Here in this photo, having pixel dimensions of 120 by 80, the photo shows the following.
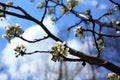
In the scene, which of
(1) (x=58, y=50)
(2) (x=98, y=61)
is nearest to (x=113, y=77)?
(2) (x=98, y=61)

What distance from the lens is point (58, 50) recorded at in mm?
5129

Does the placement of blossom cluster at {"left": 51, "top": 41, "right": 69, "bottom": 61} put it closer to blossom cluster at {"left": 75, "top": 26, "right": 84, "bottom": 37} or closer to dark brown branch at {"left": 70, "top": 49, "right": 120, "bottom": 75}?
dark brown branch at {"left": 70, "top": 49, "right": 120, "bottom": 75}

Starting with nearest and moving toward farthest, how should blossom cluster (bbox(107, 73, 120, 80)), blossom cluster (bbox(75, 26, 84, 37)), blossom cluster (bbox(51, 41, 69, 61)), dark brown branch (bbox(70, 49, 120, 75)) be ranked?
blossom cluster (bbox(51, 41, 69, 61)) < dark brown branch (bbox(70, 49, 120, 75)) < blossom cluster (bbox(107, 73, 120, 80)) < blossom cluster (bbox(75, 26, 84, 37))

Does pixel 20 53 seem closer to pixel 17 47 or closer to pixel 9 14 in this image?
pixel 17 47

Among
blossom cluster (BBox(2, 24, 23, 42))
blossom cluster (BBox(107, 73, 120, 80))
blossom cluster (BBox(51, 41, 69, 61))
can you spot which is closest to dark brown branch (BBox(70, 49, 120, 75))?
blossom cluster (BBox(51, 41, 69, 61))

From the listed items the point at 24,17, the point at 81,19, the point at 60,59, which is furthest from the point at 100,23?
the point at 60,59

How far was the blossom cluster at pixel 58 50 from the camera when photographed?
5061 millimetres

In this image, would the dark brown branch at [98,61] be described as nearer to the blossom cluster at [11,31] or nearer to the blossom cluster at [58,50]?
the blossom cluster at [58,50]

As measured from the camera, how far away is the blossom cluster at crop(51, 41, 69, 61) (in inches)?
199

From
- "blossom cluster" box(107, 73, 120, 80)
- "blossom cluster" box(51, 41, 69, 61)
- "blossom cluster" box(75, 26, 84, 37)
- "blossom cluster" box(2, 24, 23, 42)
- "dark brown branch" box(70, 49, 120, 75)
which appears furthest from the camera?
"blossom cluster" box(75, 26, 84, 37)

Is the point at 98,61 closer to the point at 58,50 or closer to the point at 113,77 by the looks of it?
the point at 58,50

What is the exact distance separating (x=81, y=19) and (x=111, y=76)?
2.05 metres

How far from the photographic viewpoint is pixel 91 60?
552 centimetres

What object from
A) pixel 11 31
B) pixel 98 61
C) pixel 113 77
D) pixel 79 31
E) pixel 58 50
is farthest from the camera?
pixel 79 31
